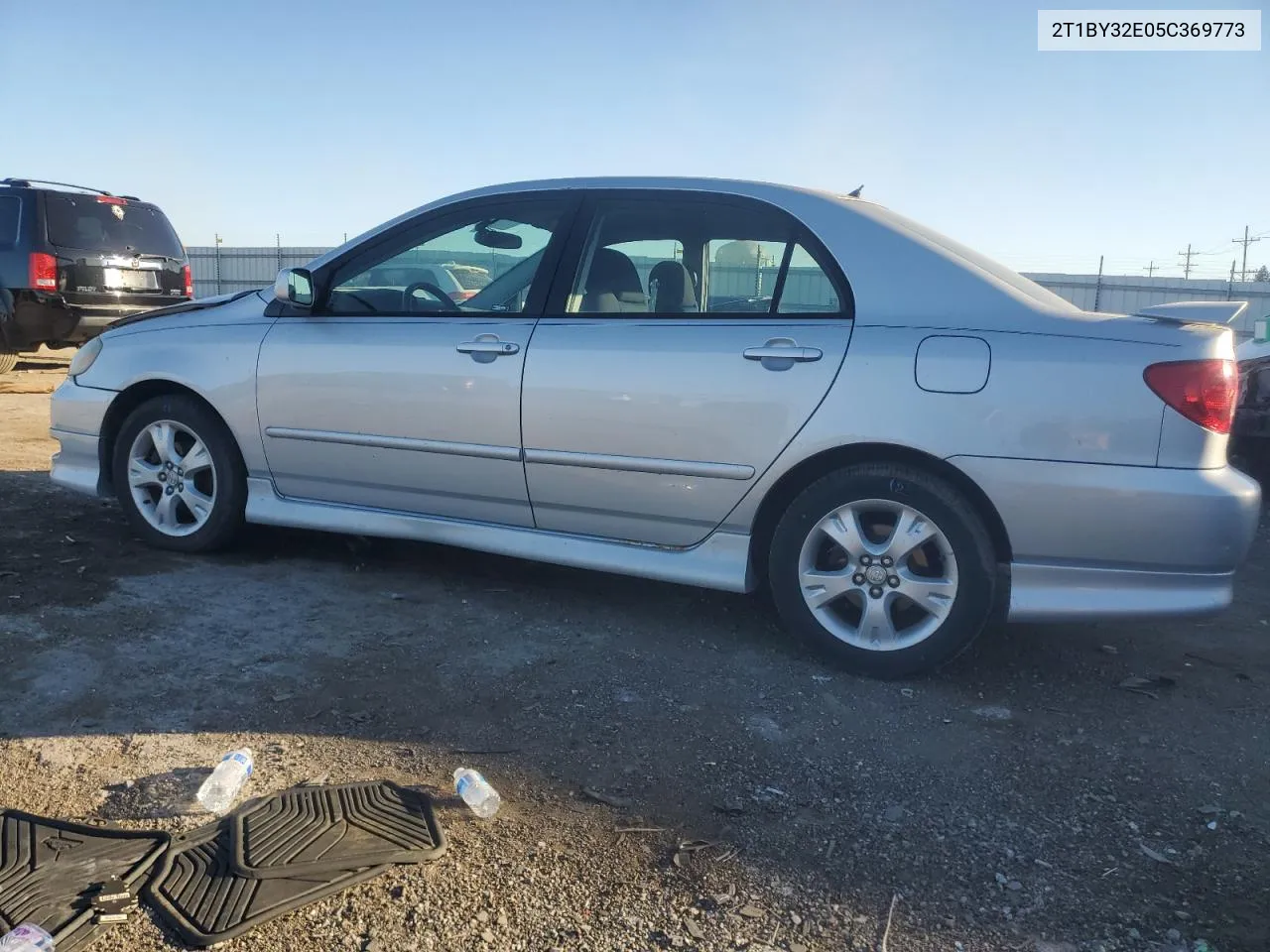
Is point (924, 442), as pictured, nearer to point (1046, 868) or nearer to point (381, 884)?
point (1046, 868)

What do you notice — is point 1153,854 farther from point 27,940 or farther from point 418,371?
point 418,371

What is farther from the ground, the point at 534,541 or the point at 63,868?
the point at 534,541

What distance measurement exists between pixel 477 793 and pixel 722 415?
61.9 inches

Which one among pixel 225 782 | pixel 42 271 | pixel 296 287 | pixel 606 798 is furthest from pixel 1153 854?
pixel 42 271

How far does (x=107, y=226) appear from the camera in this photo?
10.5 meters

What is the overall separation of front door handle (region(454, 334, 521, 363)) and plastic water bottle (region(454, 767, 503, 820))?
174 centimetres

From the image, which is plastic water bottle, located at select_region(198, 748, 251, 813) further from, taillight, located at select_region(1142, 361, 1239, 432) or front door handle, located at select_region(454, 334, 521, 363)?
taillight, located at select_region(1142, 361, 1239, 432)

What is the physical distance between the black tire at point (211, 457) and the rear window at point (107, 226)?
6.61m

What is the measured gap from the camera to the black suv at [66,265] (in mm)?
9883

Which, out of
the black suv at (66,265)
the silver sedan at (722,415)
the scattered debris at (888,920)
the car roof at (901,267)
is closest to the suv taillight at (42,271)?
the black suv at (66,265)

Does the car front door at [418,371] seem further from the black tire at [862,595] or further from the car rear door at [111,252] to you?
the car rear door at [111,252]

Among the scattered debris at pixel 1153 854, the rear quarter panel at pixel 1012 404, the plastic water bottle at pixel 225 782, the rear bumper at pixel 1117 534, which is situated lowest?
the scattered debris at pixel 1153 854

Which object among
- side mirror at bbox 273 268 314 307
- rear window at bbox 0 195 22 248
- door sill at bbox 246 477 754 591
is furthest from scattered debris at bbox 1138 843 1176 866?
rear window at bbox 0 195 22 248

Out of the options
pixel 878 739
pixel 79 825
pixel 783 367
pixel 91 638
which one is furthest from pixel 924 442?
pixel 91 638
